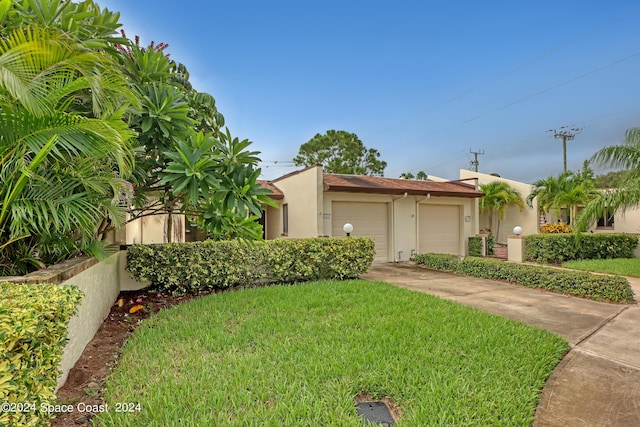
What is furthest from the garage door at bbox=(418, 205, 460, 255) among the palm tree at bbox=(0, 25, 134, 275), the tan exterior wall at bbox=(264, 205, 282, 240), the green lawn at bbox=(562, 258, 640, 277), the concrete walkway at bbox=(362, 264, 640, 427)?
the palm tree at bbox=(0, 25, 134, 275)

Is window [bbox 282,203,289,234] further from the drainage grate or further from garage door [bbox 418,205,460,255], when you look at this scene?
the drainage grate

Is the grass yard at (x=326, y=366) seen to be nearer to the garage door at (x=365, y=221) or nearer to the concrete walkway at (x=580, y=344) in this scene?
the concrete walkway at (x=580, y=344)

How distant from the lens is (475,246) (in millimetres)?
14836

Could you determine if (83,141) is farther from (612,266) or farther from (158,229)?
(612,266)

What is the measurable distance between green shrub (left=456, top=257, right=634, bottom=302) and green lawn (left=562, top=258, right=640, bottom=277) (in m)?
4.02

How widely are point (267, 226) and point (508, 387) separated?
1388cm

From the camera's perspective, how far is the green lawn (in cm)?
1040

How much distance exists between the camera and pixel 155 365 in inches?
138

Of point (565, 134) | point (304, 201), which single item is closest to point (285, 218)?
point (304, 201)

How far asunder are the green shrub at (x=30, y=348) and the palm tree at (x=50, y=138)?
1.22 meters

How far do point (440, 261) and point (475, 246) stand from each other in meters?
4.74

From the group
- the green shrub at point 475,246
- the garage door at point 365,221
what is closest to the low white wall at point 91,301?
the garage door at point 365,221

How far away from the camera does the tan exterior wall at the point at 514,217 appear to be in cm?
2053

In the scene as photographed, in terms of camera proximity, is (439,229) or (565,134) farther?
(565,134)
